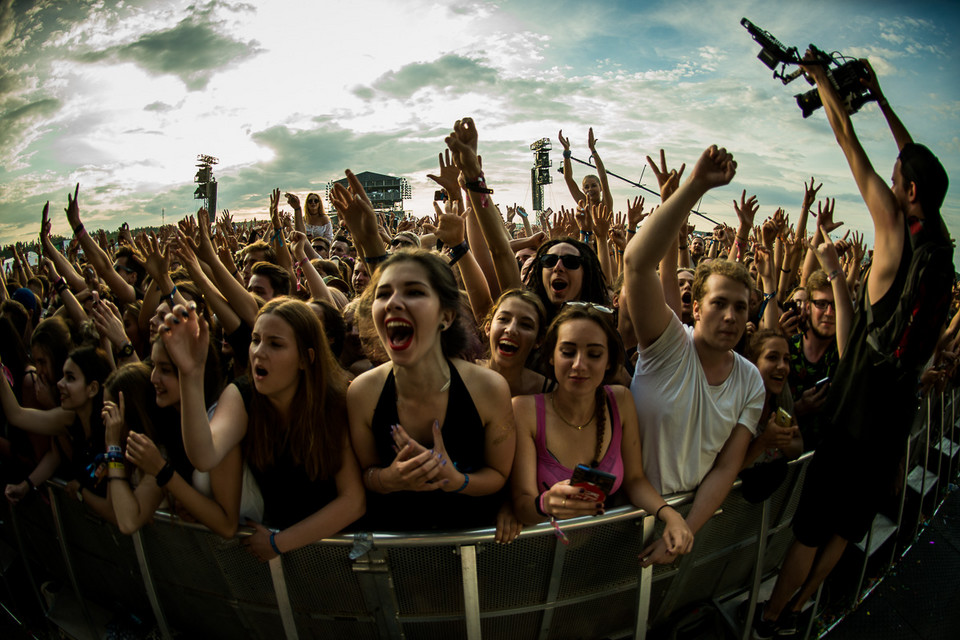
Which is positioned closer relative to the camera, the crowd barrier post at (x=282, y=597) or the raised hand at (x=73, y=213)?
the crowd barrier post at (x=282, y=597)

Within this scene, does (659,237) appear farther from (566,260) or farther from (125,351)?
(125,351)

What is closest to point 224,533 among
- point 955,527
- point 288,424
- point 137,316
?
point 288,424

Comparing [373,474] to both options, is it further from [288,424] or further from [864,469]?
[864,469]

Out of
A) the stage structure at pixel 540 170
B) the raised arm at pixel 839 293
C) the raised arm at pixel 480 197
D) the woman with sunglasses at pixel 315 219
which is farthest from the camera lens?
the stage structure at pixel 540 170

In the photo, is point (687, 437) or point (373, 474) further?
point (687, 437)

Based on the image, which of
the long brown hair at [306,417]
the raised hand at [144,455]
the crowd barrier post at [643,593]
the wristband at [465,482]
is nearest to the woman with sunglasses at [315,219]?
the long brown hair at [306,417]

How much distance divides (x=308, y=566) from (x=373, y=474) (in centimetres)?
52

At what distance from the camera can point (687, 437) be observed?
2201 mm

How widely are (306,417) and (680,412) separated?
1672mm

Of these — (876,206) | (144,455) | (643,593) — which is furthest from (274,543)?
(876,206)

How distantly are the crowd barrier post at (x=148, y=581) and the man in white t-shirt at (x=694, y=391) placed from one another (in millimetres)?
2339

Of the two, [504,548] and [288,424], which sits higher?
[288,424]

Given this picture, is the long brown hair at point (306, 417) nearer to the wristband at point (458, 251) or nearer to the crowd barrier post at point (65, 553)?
the wristband at point (458, 251)

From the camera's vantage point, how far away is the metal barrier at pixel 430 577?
199 cm
